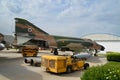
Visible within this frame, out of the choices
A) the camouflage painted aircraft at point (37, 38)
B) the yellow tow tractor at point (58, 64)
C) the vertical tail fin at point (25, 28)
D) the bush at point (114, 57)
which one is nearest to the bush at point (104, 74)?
the yellow tow tractor at point (58, 64)

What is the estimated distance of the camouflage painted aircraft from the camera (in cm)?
3219

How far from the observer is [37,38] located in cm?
3388

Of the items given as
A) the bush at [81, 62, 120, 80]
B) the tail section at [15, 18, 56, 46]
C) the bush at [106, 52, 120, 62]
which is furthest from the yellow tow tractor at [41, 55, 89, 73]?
the tail section at [15, 18, 56, 46]

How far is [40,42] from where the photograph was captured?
1359 inches

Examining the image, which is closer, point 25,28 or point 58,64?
point 58,64

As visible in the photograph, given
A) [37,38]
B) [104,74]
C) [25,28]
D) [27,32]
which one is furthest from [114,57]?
[104,74]

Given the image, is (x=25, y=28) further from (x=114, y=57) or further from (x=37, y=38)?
(x=114, y=57)

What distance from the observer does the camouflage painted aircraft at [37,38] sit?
3219 cm

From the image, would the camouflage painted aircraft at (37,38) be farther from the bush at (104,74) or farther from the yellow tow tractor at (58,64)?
the bush at (104,74)

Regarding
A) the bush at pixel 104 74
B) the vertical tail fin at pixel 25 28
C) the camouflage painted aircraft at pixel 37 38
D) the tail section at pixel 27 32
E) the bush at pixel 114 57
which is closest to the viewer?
the bush at pixel 104 74

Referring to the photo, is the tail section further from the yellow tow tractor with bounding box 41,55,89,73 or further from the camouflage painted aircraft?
the yellow tow tractor with bounding box 41,55,89,73

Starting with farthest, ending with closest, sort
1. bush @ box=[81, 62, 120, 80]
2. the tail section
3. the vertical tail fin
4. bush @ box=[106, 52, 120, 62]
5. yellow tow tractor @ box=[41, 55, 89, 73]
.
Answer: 1. the tail section
2. the vertical tail fin
3. bush @ box=[106, 52, 120, 62]
4. yellow tow tractor @ box=[41, 55, 89, 73]
5. bush @ box=[81, 62, 120, 80]

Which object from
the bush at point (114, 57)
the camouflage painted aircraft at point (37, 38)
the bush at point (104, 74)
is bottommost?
the bush at point (114, 57)

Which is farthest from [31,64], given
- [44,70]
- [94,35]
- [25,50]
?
[94,35]
